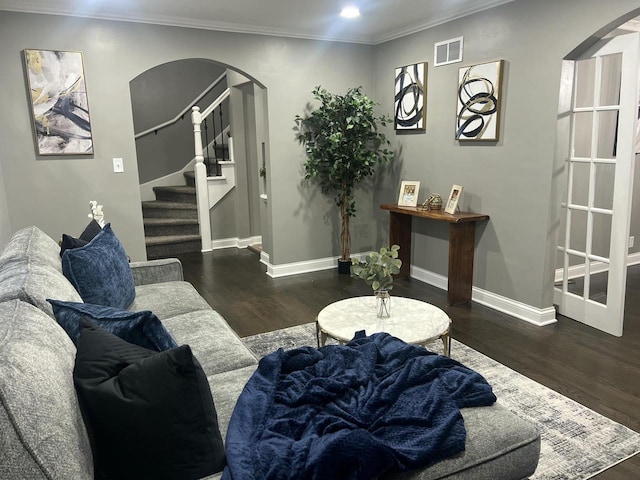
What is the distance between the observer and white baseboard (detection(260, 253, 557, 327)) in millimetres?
3678

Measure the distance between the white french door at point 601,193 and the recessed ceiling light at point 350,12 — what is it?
1.73m

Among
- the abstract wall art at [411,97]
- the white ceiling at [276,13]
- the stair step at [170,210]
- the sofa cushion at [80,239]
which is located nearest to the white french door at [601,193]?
the white ceiling at [276,13]

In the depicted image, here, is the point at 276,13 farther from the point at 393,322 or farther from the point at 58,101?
the point at 393,322

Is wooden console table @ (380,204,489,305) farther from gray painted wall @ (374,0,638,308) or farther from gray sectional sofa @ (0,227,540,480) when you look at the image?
gray sectional sofa @ (0,227,540,480)

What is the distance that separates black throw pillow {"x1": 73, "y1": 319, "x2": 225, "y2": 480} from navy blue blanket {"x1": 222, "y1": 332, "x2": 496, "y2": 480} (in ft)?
0.40

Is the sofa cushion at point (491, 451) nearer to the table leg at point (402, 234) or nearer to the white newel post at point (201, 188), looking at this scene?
the table leg at point (402, 234)

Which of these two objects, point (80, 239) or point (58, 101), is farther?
point (58, 101)

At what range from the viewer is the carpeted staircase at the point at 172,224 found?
6.10m

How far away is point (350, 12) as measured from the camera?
13.2ft

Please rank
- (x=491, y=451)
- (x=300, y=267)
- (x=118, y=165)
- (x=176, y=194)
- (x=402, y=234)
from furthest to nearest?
(x=176, y=194) < (x=300, y=267) < (x=402, y=234) < (x=118, y=165) < (x=491, y=451)

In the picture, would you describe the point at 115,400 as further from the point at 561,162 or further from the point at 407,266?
the point at 407,266

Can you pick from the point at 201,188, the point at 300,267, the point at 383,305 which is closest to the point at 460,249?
the point at 383,305

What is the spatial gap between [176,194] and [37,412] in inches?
231

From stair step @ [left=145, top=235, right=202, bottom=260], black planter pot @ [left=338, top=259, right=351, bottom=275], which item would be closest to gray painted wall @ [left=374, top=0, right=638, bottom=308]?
black planter pot @ [left=338, top=259, right=351, bottom=275]
